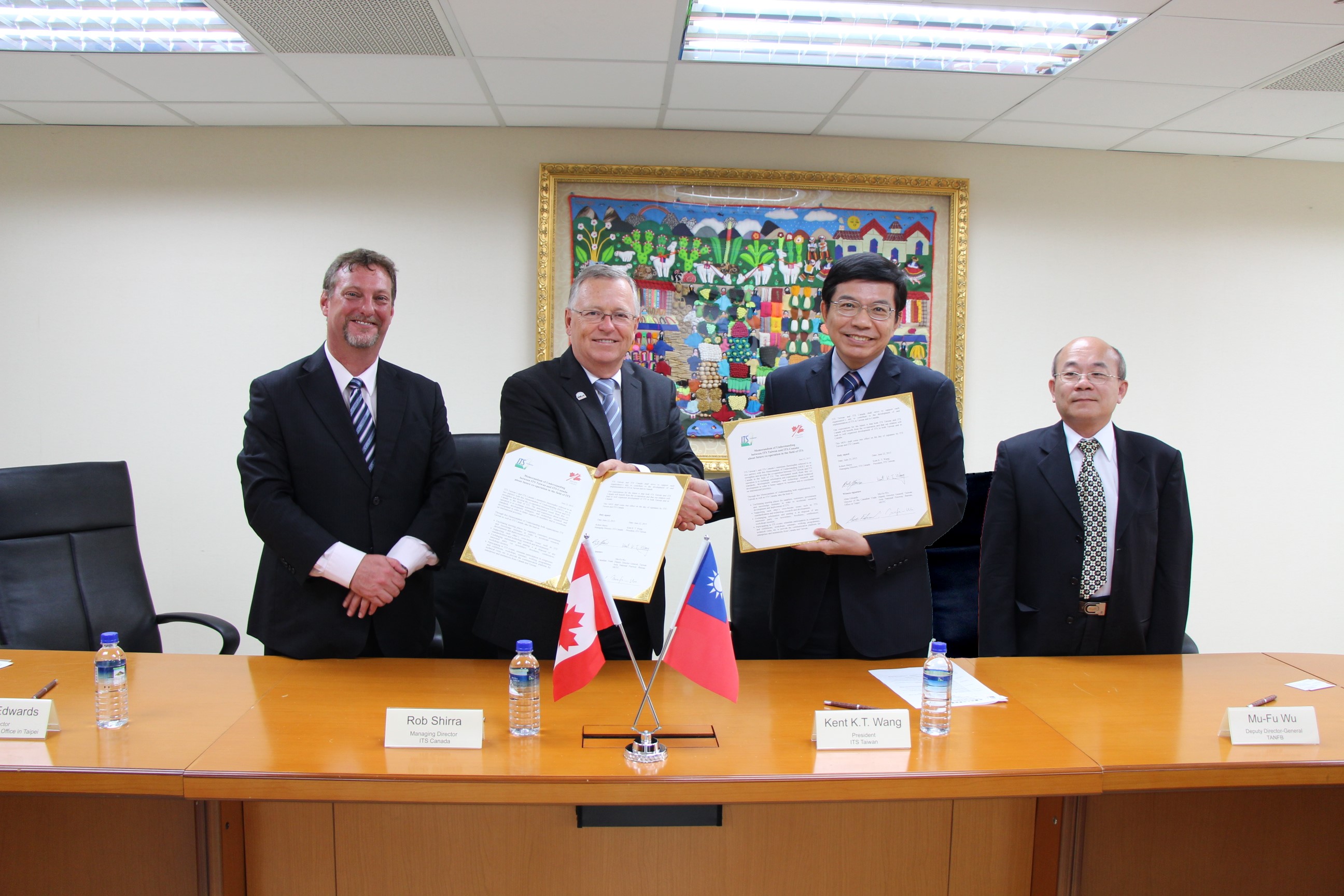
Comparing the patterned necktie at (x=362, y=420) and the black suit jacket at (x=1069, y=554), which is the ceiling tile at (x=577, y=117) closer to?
the patterned necktie at (x=362, y=420)

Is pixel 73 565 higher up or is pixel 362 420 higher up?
pixel 362 420

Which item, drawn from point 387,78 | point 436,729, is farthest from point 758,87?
point 436,729

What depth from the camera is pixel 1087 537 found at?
2209 millimetres

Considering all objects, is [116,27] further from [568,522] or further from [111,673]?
[568,522]

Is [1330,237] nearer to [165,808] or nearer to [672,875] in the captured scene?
[672,875]

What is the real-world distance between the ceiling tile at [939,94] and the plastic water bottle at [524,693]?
2.81 metres

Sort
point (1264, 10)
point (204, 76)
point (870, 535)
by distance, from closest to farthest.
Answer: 1. point (870, 535)
2. point (1264, 10)
3. point (204, 76)

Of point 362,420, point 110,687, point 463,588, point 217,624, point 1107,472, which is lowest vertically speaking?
point 217,624

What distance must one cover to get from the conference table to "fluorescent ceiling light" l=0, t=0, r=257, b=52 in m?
2.42

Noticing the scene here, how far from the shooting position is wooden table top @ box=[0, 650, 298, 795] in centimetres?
134

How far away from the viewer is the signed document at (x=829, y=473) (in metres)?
1.93

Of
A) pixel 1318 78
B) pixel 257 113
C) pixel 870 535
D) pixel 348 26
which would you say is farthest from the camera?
pixel 257 113

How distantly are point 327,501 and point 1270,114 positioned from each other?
14.0 ft

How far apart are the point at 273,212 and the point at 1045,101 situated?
3674mm
